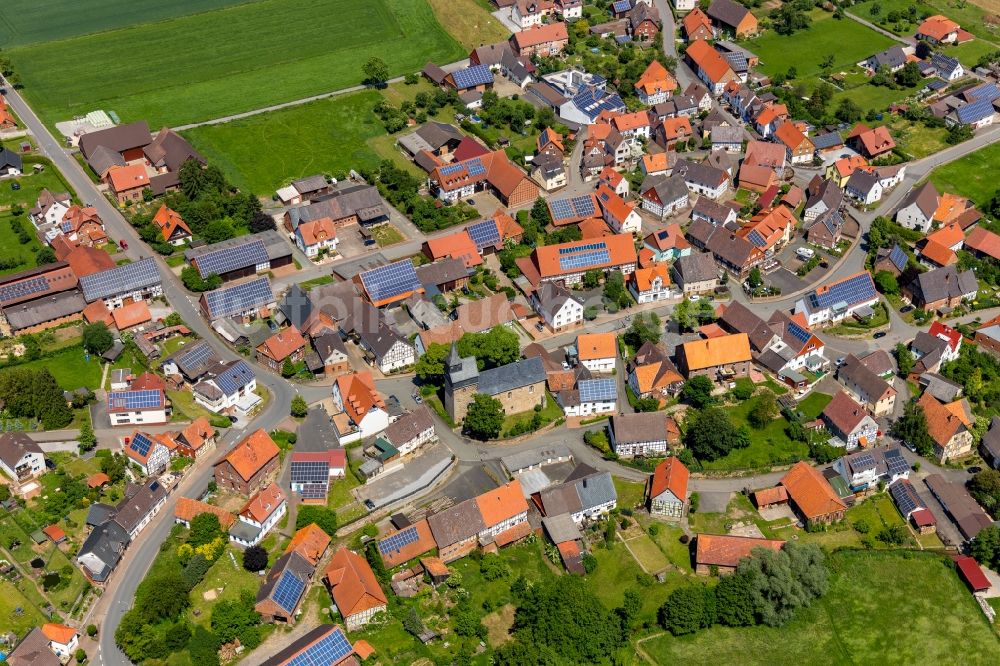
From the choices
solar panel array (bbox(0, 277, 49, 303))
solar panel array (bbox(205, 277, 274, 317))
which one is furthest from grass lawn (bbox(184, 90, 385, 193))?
solar panel array (bbox(0, 277, 49, 303))

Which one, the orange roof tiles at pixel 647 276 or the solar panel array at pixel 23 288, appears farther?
the orange roof tiles at pixel 647 276

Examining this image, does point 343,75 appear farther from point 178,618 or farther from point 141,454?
point 178,618

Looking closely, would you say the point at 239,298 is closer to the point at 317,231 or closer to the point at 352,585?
the point at 317,231

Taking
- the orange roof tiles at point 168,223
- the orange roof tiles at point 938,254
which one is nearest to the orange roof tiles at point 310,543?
the orange roof tiles at point 168,223

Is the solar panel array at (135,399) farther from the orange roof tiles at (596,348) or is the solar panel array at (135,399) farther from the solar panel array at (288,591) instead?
the orange roof tiles at (596,348)

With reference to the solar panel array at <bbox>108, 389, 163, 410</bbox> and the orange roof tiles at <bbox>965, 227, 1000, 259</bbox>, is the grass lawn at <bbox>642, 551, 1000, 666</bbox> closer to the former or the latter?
the orange roof tiles at <bbox>965, 227, 1000, 259</bbox>

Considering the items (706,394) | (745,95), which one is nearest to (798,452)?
(706,394)
